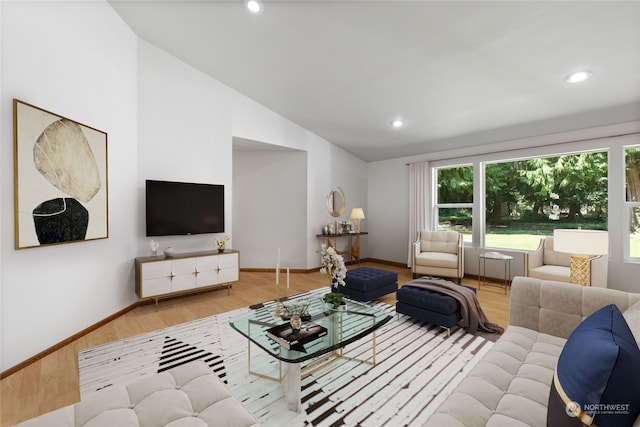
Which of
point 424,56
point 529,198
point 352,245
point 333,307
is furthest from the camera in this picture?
point 352,245

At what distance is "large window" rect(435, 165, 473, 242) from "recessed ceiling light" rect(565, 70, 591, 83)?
2297 millimetres

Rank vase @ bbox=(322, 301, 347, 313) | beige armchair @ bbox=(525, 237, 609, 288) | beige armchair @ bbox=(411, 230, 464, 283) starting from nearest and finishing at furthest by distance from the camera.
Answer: vase @ bbox=(322, 301, 347, 313) < beige armchair @ bbox=(525, 237, 609, 288) < beige armchair @ bbox=(411, 230, 464, 283)

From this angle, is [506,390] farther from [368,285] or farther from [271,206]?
[271,206]

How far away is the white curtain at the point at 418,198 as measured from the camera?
18.1 feet

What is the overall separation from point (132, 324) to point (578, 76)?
5410mm

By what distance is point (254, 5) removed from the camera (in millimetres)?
2604

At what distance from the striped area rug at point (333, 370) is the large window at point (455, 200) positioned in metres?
2.98

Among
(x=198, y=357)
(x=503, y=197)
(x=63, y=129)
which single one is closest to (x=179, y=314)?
(x=198, y=357)

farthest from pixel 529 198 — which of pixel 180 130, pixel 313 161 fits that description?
pixel 180 130

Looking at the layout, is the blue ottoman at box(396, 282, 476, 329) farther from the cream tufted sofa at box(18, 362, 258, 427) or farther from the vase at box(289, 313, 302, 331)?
the cream tufted sofa at box(18, 362, 258, 427)

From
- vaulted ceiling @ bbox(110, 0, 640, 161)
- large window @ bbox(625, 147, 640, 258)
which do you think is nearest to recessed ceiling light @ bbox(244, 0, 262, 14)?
vaulted ceiling @ bbox(110, 0, 640, 161)

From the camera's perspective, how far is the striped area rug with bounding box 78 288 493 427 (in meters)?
1.71

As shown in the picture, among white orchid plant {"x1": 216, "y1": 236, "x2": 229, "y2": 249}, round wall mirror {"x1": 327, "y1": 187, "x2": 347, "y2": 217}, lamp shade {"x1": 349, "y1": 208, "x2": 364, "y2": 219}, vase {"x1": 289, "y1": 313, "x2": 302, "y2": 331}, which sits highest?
round wall mirror {"x1": 327, "y1": 187, "x2": 347, "y2": 217}

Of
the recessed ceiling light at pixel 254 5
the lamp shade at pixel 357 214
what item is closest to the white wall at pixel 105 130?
the recessed ceiling light at pixel 254 5
